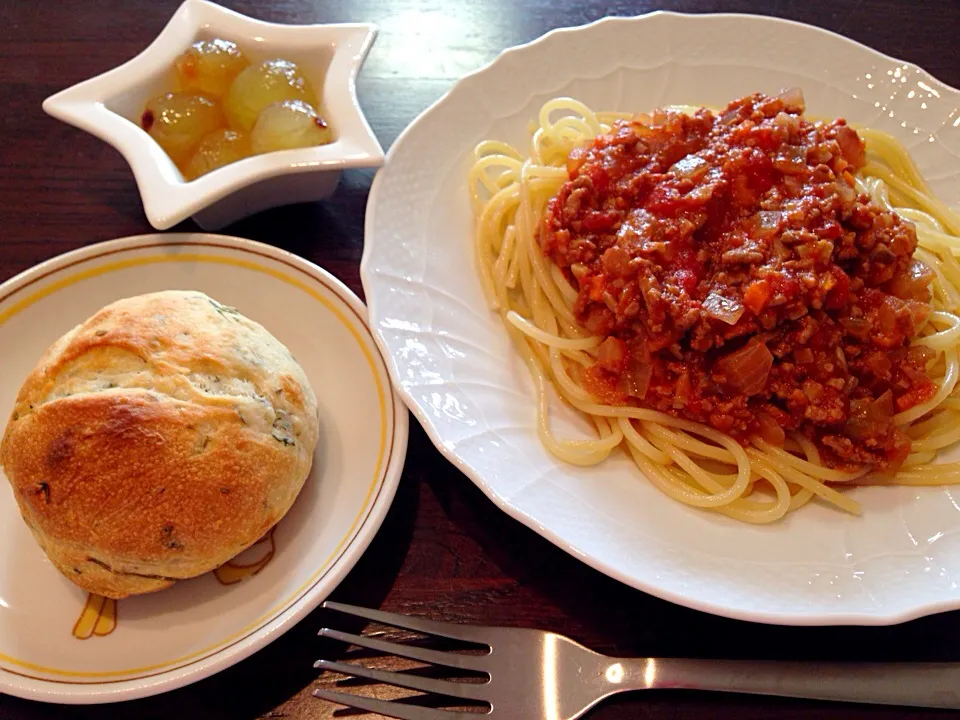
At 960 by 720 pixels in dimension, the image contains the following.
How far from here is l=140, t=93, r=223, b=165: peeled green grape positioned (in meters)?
3.01

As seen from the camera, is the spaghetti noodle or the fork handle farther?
the spaghetti noodle

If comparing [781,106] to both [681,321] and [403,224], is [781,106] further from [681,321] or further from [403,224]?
[403,224]

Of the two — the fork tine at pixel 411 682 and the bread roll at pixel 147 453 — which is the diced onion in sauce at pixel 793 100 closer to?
the bread roll at pixel 147 453

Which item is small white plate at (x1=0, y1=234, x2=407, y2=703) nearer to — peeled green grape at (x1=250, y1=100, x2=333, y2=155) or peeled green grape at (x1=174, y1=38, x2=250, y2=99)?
peeled green grape at (x1=250, y1=100, x2=333, y2=155)

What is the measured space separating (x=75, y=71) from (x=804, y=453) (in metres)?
4.13

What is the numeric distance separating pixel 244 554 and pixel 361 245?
1.54 metres

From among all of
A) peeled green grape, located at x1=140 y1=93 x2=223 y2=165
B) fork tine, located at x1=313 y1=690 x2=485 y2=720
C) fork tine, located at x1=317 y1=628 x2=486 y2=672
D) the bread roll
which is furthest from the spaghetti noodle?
peeled green grape, located at x1=140 y1=93 x2=223 y2=165

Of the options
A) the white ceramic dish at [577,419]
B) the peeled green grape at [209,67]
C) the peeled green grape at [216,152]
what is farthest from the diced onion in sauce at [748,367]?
the peeled green grape at [209,67]

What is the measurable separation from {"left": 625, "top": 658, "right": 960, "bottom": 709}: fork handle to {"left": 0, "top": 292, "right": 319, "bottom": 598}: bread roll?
1268 mm

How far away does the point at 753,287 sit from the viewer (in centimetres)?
248

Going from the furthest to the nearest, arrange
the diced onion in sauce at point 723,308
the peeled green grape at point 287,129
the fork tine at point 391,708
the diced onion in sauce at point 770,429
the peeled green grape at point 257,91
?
the peeled green grape at point 257,91 → the peeled green grape at point 287,129 → the diced onion in sauce at point 770,429 → the diced onion in sauce at point 723,308 → the fork tine at point 391,708

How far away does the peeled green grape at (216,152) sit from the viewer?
118 inches

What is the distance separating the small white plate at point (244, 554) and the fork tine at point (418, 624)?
11cm

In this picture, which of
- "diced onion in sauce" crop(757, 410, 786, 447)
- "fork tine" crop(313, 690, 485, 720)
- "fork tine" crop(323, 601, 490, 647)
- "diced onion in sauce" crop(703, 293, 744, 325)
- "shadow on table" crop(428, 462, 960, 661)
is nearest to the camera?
"fork tine" crop(313, 690, 485, 720)
